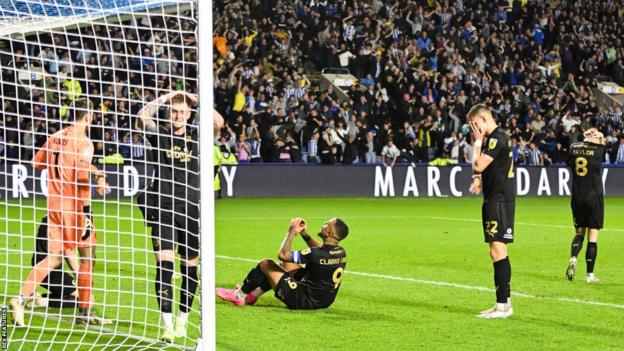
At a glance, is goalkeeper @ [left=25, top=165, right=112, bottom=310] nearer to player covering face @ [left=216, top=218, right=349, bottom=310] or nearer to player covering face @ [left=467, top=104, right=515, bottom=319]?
player covering face @ [left=216, top=218, right=349, bottom=310]

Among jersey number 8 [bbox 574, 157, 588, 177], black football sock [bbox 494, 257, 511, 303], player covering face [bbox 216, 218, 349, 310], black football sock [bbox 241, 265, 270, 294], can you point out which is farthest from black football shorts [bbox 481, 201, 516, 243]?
jersey number 8 [bbox 574, 157, 588, 177]

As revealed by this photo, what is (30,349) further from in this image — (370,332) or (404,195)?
(404,195)

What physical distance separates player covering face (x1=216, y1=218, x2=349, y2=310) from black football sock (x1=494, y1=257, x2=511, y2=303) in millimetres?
1403

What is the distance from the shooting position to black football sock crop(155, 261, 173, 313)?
8.31m

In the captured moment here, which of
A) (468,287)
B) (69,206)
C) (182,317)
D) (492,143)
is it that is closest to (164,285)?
(182,317)

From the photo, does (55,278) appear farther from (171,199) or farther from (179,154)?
(179,154)

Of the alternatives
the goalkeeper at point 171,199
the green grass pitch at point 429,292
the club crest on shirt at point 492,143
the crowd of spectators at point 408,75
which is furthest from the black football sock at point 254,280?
the crowd of spectators at point 408,75

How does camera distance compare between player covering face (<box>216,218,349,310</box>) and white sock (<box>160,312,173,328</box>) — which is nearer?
white sock (<box>160,312,173,328</box>)

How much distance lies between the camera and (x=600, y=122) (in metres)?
34.7

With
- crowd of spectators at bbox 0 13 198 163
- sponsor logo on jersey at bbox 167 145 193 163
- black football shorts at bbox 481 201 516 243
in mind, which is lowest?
black football shorts at bbox 481 201 516 243

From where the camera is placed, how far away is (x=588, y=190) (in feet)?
42.1

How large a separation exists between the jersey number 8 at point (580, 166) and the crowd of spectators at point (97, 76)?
476 cm

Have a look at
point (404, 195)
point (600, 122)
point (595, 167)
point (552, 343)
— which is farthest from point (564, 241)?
point (600, 122)

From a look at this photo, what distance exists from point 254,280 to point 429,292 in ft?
7.57
